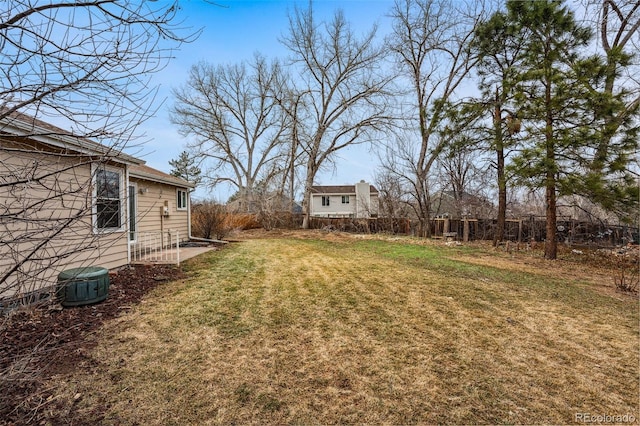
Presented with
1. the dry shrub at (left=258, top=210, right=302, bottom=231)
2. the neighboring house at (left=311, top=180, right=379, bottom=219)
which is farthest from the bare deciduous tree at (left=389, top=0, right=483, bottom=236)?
the neighboring house at (left=311, top=180, right=379, bottom=219)

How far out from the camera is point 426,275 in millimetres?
5973

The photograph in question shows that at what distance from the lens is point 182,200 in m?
10.6

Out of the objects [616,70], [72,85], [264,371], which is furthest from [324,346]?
[616,70]

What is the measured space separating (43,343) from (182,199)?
8.25m

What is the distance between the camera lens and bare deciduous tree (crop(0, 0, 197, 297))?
5.06 feet

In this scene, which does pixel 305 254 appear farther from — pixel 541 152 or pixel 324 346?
pixel 541 152

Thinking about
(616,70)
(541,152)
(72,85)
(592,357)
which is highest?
(616,70)

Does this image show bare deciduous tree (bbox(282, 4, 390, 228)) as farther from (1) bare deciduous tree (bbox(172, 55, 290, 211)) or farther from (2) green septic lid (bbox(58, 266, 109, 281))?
(2) green septic lid (bbox(58, 266, 109, 281))

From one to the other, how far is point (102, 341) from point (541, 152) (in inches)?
351

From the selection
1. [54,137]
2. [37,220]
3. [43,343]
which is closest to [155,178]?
[54,137]

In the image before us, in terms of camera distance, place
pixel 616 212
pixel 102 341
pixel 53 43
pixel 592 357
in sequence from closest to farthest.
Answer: pixel 53 43 → pixel 592 357 → pixel 102 341 → pixel 616 212

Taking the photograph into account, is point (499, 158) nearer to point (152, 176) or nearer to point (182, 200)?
point (152, 176)

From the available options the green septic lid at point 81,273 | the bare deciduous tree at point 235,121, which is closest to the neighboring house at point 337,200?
the bare deciduous tree at point 235,121

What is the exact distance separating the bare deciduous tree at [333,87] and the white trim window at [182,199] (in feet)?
26.8
